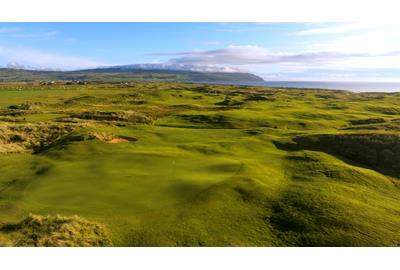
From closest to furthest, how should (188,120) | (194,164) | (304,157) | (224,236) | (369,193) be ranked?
1. (224,236)
2. (369,193)
3. (194,164)
4. (304,157)
5. (188,120)

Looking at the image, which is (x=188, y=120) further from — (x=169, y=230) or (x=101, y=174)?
(x=169, y=230)

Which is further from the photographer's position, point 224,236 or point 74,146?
point 74,146

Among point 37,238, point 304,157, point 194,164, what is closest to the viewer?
point 37,238

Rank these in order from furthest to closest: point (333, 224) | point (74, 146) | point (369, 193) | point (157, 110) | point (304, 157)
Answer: point (157, 110) → point (74, 146) → point (304, 157) → point (369, 193) → point (333, 224)

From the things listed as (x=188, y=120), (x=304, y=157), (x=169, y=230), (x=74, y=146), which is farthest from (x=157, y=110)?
(x=169, y=230)

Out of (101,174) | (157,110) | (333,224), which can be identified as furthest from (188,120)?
(333,224)

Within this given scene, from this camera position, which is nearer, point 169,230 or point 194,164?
point 169,230

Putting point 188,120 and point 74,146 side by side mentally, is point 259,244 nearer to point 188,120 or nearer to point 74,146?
point 74,146

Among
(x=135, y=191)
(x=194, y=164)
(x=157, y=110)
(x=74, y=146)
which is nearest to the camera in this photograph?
(x=135, y=191)

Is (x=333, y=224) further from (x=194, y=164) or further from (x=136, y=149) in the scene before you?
(x=136, y=149)
